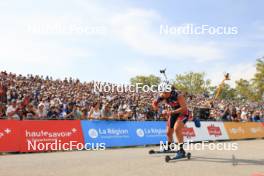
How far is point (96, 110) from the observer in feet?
58.4

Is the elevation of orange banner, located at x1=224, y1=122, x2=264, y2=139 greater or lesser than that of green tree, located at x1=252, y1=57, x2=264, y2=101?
lesser

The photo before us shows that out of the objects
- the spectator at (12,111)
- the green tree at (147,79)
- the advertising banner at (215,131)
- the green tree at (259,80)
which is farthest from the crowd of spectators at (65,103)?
the green tree at (147,79)

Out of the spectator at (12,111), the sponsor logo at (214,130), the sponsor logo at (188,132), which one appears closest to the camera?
the spectator at (12,111)

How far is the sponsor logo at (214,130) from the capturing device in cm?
2338

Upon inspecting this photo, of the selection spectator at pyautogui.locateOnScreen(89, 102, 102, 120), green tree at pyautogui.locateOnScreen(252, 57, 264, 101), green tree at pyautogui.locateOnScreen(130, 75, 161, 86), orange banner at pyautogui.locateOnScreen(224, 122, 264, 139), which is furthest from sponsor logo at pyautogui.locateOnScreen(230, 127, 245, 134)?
green tree at pyautogui.locateOnScreen(130, 75, 161, 86)

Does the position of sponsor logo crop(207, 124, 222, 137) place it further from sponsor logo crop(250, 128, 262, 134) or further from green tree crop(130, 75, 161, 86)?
green tree crop(130, 75, 161, 86)

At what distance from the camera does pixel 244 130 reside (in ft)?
88.5

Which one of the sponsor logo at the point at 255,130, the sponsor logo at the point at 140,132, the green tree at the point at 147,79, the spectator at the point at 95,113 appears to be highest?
the green tree at the point at 147,79

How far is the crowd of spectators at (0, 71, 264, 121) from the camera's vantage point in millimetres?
16359

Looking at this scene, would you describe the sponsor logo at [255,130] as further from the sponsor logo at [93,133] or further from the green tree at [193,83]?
the green tree at [193,83]

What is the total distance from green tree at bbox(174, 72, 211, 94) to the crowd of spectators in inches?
2028

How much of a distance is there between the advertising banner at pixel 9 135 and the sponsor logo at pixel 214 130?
13.0 m

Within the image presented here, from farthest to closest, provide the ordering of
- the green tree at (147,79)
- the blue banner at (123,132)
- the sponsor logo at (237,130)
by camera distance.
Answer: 1. the green tree at (147,79)
2. the sponsor logo at (237,130)
3. the blue banner at (123,132)

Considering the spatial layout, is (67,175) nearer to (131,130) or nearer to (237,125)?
(131,130)
